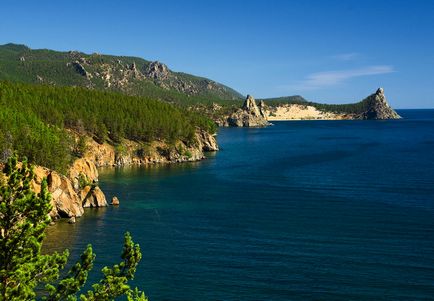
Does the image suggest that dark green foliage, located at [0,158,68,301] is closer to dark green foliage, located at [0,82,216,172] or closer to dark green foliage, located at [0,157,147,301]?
dark green foliage, located at [0,157,147,301]

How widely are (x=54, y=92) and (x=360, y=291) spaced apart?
16468cm

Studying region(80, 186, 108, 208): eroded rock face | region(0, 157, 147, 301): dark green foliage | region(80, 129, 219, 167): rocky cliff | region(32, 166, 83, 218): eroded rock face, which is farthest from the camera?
region(80, 129, 219, 167): rocky cliff

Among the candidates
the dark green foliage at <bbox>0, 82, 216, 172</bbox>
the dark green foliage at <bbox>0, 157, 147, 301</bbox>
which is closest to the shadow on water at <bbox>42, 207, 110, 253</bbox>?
the dark green foliage at <bbox>0, 82, 216, 172</bbox>

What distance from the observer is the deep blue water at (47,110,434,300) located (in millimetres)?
59531

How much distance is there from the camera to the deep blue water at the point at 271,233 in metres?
59.5

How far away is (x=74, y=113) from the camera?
6870 inches

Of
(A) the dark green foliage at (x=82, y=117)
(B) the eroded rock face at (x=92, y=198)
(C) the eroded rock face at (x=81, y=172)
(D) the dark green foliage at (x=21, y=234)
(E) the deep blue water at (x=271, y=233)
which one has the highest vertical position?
(A) the dark green foliage at (x=82, y=117)

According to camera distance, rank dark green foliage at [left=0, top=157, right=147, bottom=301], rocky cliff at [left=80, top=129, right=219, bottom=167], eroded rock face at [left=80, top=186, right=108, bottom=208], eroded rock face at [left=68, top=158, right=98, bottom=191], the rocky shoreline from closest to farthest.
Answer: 1. dark green foliage at [left=0, top=157, right=147, bottom=301]
2. the rocky shoreline
3. eroded rock face at [left=80, top=186, right=108, bottom=208]
4. eroded rock face at [left=68, top=158, right=98, bottom=191]
5. rocky cliff at [left=80, top=129, right=219, bottom=167]

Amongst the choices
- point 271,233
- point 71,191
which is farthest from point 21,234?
point 71,191

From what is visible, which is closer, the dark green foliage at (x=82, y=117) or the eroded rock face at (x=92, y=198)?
the eroded rock face at (x=92, y=198)

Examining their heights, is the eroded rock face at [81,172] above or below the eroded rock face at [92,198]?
above

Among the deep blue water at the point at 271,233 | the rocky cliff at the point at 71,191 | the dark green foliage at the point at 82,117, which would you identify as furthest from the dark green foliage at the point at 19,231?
the dark green foliage at the point at 82,117

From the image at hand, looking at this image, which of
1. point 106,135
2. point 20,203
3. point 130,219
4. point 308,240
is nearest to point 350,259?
point 308,240

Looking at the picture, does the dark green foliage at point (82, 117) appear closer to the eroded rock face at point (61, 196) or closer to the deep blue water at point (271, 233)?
the deep blue water at point (271, 233)
